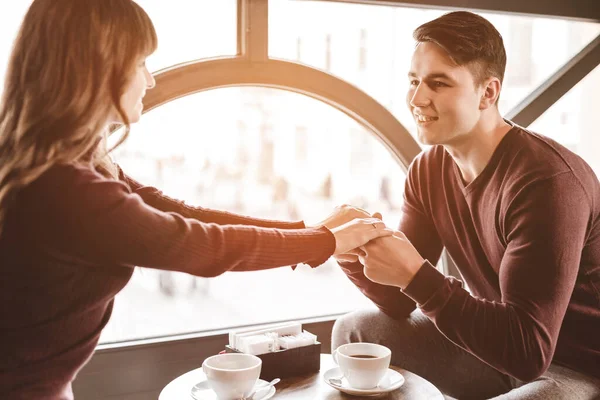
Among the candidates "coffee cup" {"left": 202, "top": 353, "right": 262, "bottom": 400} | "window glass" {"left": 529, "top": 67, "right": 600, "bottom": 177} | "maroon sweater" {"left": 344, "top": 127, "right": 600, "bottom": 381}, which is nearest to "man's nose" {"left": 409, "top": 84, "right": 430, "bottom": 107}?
"maroon sweater" {"left": 344, "top": 127, "right": 600, "bottom": 381}

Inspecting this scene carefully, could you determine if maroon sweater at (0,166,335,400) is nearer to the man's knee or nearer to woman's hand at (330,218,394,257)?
woman's hand at (330,218,394,257)

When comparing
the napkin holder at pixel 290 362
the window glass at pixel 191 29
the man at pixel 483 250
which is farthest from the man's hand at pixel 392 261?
the window glass at pixel 191 29

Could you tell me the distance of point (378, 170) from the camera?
2.84 meters

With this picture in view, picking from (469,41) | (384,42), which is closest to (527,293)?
(469,41)

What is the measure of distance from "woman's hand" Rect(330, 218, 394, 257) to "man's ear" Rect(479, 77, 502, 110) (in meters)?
0.47

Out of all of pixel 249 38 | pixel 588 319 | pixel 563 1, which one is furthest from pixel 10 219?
pixel 563 1

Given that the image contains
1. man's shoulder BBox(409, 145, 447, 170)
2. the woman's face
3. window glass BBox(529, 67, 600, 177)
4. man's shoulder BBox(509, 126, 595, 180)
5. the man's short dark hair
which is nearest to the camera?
the woman's face

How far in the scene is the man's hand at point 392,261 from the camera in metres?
1.55

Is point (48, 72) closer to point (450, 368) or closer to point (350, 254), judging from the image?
point (350, 254)

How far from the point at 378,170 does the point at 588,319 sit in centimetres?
136

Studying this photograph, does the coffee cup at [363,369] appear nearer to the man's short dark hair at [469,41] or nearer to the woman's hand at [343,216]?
the woman's hand at [343,216]

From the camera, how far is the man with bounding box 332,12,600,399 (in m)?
1.49

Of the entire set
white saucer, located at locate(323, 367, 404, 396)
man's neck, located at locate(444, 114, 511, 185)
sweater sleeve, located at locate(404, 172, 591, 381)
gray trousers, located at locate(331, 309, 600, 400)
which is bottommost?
gray trousers, located at locate(331, 309, 600, 400)

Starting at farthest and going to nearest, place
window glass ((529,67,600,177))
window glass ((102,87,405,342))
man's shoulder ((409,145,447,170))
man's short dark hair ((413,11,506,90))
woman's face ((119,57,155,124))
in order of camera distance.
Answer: window glass ((529,67,600,177)), window glass ((102,87,405,342)), man's shoulder ((409,145,447,170)), man's short dark hair ((413,11,506,90)), woman's face ((119,57,155,124))
